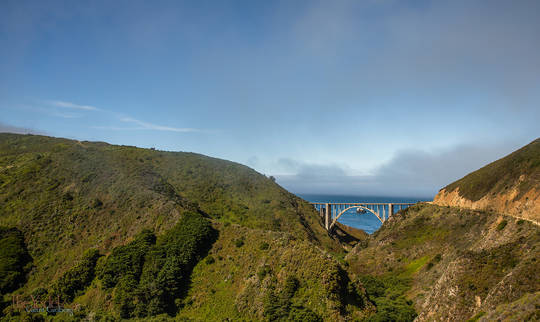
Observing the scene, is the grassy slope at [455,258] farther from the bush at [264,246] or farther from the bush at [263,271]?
the bush at [264,246]

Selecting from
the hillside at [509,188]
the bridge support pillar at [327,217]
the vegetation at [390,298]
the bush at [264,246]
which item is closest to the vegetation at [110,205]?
the bush at [264,246]

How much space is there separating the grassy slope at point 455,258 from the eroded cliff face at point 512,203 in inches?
60.5

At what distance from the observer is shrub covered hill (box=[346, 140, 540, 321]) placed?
2731cm

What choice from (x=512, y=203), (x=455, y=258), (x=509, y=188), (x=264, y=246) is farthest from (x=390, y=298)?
(x=509, y=188)

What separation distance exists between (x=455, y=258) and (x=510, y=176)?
2095 centimetres

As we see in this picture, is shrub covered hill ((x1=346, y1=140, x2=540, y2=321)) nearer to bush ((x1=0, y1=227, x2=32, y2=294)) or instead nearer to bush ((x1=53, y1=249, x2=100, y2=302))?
bush ((x1=53, y1=249, x2=100, y2=302))

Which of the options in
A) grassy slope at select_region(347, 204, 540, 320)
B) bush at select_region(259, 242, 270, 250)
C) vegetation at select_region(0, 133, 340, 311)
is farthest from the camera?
vegetation at select_region(0, 133, 340, 311)

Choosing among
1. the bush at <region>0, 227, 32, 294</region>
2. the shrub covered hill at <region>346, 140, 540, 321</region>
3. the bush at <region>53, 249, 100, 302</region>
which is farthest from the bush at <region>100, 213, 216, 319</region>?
the shrub covered hill at <region>346, 140, 540, 321</region>

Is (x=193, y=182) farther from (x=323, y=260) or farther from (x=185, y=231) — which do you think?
(x=323, y=260)

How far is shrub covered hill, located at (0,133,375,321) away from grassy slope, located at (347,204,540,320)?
35.6 ft

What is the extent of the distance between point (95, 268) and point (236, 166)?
67292mm

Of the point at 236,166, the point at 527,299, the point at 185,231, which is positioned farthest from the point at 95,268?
the point at 236,166

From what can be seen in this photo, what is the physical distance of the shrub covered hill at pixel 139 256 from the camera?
3950 centimetres

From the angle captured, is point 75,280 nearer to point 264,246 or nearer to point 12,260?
point 12,260
